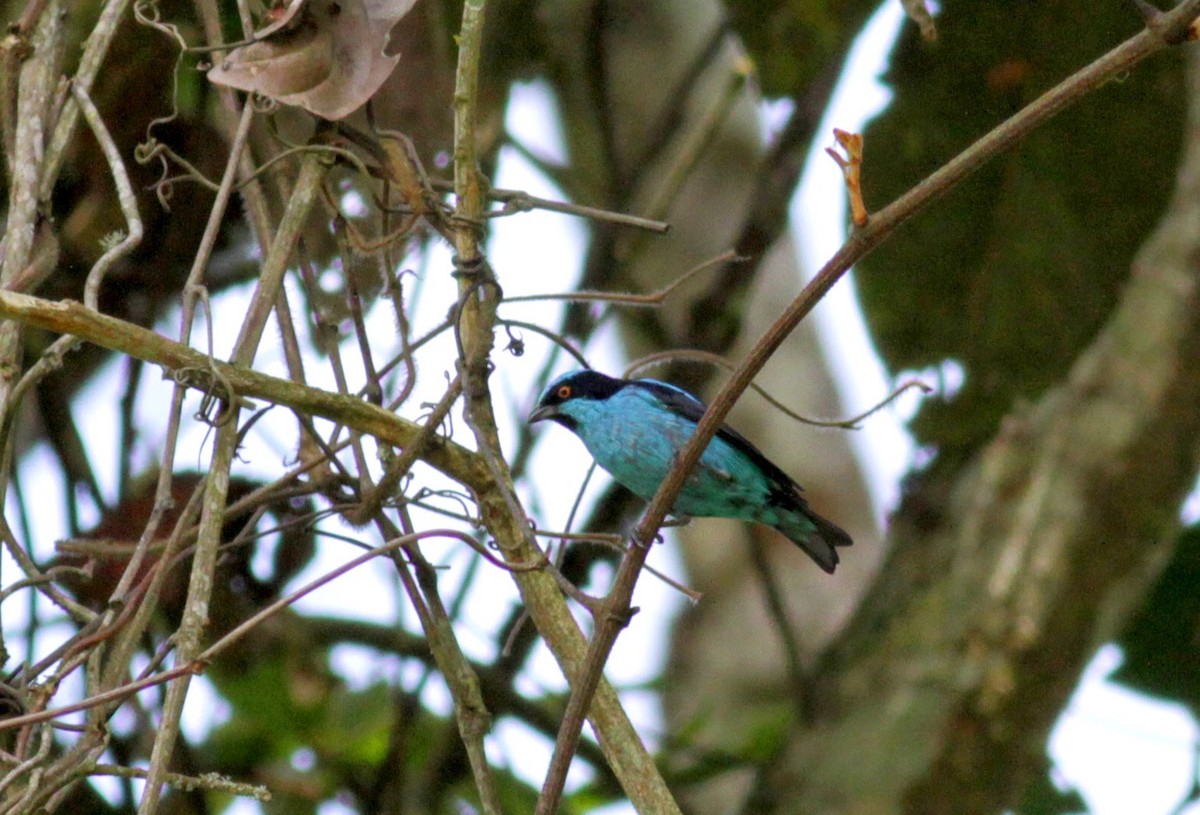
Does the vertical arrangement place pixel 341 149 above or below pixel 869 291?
below

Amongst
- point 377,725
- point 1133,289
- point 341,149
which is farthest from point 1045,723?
point 341,149

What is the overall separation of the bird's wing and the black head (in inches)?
5.1

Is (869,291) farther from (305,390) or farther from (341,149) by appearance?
(305,390)

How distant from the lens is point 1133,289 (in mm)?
5930

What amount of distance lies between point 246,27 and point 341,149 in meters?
0.29

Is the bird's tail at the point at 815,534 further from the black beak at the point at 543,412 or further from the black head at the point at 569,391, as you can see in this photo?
the black beak at the point at 543,412

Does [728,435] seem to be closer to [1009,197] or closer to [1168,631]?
[1009,197]

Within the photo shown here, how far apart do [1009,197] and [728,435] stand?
128cm

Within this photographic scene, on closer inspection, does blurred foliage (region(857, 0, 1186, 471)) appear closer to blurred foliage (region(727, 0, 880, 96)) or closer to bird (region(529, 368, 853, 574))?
blurred foliage (region(727, 0, 880, 96))

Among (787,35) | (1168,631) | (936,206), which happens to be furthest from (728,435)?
(1168,631)

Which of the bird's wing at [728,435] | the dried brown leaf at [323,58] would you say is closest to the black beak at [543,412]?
the bird's wing at [728,435]

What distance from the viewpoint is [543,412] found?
5.09 m

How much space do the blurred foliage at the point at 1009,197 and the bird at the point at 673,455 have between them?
0.69 meters

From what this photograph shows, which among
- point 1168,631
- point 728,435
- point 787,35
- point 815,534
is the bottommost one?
point 1168,631
